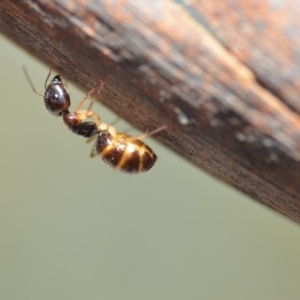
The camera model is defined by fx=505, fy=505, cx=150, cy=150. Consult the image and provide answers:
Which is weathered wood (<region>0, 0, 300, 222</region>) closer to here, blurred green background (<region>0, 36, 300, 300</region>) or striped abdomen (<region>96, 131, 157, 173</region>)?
striped abdomen (<region>96, 131, 157, 173</region>)

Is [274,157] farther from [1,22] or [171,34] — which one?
[1,22]

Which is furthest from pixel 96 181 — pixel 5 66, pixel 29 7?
pixel 29 7

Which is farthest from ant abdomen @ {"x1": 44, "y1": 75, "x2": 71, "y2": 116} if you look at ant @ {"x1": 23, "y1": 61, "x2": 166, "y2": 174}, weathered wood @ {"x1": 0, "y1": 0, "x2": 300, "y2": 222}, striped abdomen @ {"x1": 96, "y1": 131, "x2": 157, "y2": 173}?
weathered wood @ {"x1": 0, "y1": 0, "x2": 300, "y2": 222}

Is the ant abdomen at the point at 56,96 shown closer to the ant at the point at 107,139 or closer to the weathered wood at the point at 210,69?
the ant at the point at 107,139

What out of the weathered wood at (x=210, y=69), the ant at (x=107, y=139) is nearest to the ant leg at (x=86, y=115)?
the ant at (x=107, y=139)

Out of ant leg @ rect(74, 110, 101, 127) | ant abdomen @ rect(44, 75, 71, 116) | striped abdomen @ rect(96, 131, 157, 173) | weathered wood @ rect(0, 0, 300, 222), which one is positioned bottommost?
weathered wood @ rect(0, 0, 300, 222)

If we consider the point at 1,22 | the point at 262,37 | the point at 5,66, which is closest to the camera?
the point at 262,37
